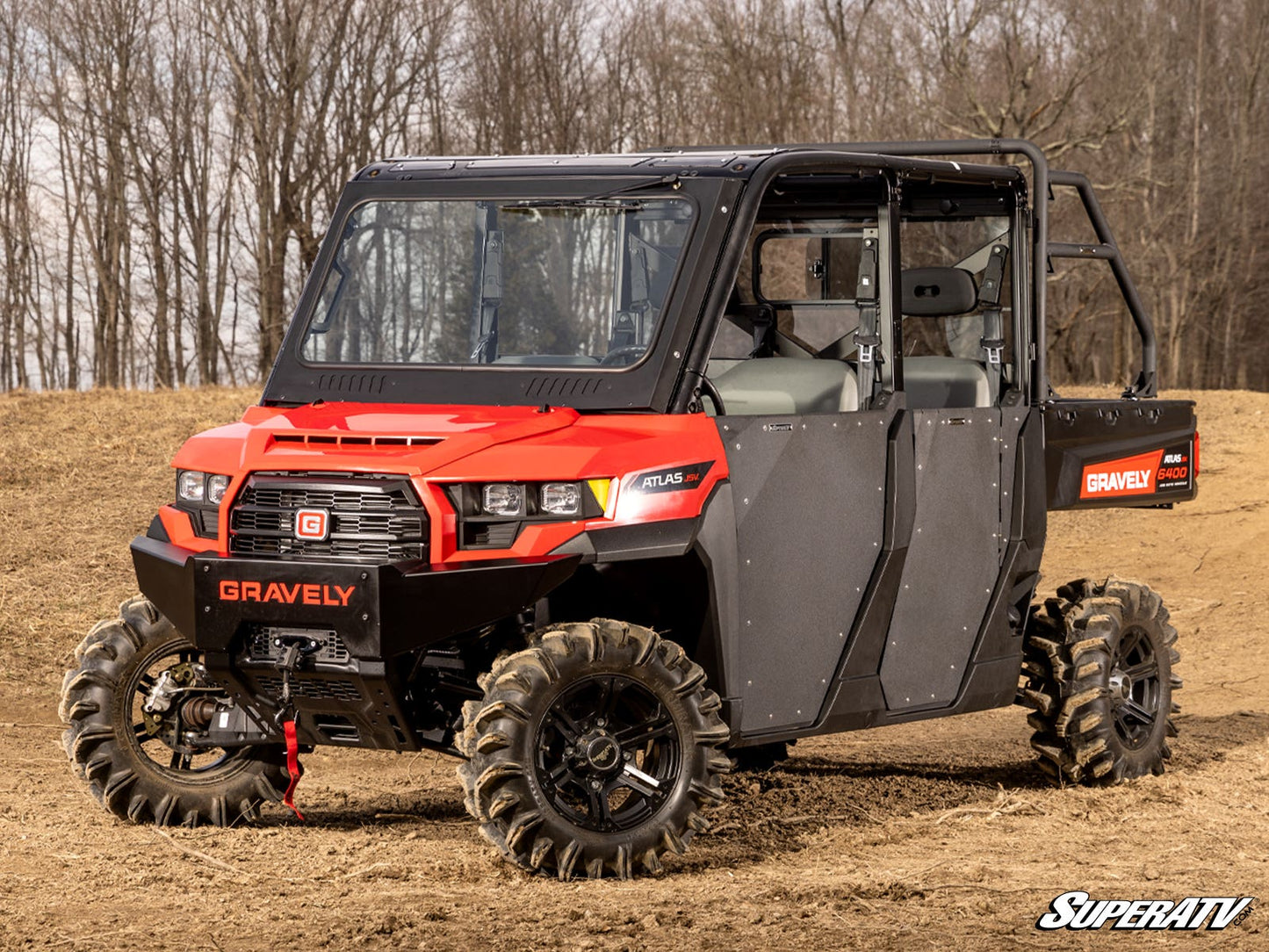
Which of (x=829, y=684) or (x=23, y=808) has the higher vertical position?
(x=829, y=684)

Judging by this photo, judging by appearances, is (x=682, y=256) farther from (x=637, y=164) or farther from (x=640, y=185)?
(x=637, y=164)

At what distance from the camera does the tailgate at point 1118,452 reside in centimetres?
829

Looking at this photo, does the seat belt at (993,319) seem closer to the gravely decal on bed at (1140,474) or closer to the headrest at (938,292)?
the headrest at (938,292)

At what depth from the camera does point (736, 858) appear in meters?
6.75

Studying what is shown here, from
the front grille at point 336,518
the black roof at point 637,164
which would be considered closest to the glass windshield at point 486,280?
the black roof at point 637,164

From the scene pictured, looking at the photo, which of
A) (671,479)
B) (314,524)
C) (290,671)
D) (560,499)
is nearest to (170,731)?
(290,671)

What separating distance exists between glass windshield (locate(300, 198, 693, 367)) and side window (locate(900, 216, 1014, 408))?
1.52 m

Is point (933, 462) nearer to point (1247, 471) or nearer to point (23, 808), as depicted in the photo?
point (23, 808)

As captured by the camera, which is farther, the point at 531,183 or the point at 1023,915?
the point at 531,183

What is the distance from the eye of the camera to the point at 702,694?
6.39 metres

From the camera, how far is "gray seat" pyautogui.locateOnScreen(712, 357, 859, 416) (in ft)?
23.3

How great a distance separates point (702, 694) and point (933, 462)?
167 centimetres

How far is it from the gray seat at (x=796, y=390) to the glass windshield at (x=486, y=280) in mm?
632

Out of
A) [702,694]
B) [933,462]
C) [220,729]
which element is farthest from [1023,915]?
[220,729]
